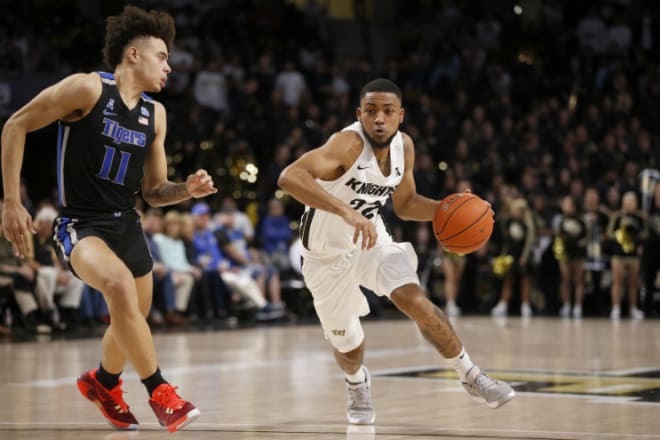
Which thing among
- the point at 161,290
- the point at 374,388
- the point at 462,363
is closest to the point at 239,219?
the point at 161,290

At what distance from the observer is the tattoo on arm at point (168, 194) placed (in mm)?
5668

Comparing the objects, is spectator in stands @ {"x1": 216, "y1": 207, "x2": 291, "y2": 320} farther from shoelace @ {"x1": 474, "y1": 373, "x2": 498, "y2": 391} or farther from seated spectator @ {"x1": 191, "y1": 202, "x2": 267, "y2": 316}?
shoelace @ {"x1": 474, "y1": 373, "x2": 498, "y2": 391}

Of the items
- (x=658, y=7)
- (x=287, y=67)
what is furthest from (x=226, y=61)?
(x=658, y=7)

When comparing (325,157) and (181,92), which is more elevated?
(181,92)

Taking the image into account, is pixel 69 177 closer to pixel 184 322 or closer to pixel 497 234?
pixel 184 322

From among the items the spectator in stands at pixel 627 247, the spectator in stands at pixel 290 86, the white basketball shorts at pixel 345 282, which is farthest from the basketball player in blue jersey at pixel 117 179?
the spectator in stands at pixel 290 86

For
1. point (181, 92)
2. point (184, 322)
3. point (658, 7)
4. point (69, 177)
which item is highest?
point (658, 7)

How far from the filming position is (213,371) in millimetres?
8992

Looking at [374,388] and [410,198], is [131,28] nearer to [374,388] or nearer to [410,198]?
[410,198]

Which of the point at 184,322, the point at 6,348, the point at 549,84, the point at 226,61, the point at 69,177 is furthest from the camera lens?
the point at 549,84

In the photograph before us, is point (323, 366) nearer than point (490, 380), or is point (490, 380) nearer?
point (490, 380)

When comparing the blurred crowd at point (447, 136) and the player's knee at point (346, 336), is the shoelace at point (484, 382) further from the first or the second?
the blurred crowd at point (447, 136)

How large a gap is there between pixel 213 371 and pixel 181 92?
29.6 ft

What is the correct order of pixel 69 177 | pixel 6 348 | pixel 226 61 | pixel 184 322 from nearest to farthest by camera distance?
pixel 69 177 < pixel 6 348 < pixel 184 322 < pixel 226 61
